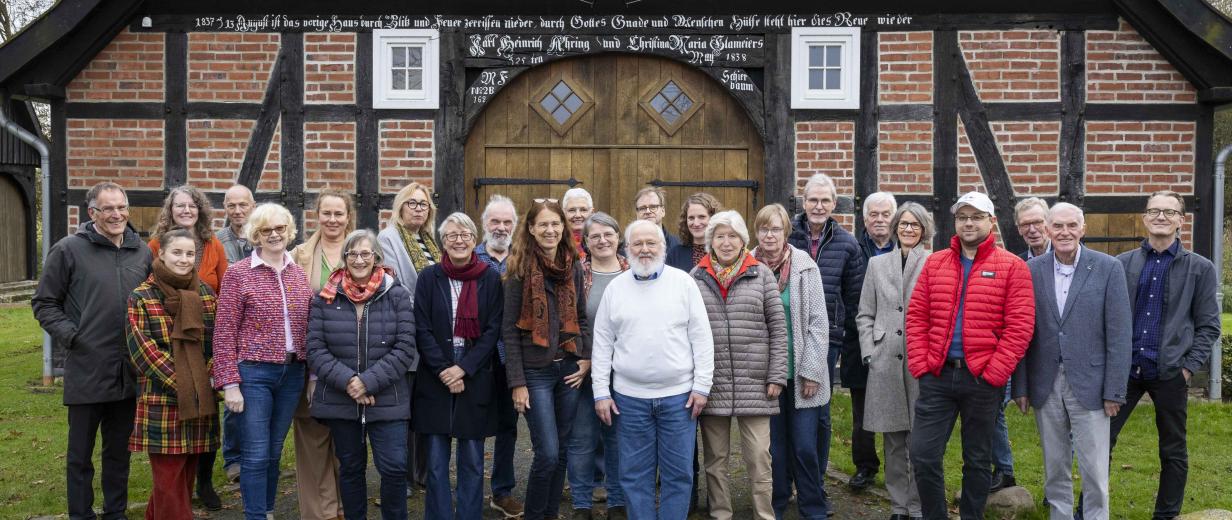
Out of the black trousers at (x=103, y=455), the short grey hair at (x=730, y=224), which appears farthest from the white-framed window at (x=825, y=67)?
the black trousers at (x=103, y=455)

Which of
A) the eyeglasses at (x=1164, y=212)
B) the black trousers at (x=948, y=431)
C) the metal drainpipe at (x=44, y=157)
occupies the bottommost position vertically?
the black trousers at (x=948, y=431)

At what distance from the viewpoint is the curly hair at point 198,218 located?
5.08 meters

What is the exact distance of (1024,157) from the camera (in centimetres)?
803

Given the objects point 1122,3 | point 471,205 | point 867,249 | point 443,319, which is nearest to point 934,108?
point 1122,3

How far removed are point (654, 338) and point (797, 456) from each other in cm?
104

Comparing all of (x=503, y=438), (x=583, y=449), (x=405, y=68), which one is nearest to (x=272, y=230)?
(x=503, y=438)

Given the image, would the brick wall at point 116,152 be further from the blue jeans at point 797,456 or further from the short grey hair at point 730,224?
the blue jeans at point 797,456

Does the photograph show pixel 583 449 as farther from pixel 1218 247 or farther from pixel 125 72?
pixel 1218 247

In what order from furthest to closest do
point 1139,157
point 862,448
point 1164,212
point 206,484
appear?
point 1139,157 < point 862,448 < point 206,484 < point 1164,212

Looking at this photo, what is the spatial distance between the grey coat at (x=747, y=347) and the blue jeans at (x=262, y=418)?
2.00m

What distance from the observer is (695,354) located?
14.7 feet

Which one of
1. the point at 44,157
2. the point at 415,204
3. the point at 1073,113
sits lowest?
the point at 415,204

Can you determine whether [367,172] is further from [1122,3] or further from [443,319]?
[1122,3]

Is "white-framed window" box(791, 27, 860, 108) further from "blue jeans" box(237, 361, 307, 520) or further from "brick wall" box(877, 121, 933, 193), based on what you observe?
"blue jeans" box(237, 361, 307, 520)
